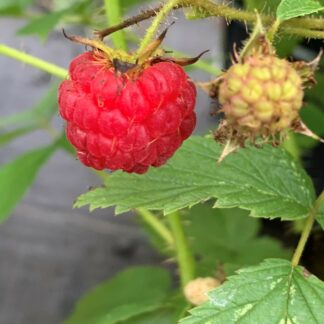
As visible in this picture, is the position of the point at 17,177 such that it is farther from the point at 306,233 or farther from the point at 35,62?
the point at 306,233

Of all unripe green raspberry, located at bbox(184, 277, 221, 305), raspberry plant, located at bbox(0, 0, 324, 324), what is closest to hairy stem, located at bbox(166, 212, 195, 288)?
raspberry plant, located at bbox(0, 0, 324, 324)

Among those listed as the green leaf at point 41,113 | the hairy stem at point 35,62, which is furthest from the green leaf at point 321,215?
the green leaf at point 41,113

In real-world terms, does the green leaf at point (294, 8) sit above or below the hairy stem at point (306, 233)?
above

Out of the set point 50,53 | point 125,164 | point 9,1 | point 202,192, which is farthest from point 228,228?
point 50,53

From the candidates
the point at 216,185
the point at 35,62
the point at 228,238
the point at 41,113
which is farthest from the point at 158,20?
the point at 41,113

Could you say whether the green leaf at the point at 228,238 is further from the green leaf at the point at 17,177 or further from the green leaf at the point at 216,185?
the green leaf at the point at 216,185

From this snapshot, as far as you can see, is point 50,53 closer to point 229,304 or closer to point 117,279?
point 117,279

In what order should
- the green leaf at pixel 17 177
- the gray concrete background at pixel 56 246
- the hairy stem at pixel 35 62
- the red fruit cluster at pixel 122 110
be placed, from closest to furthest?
the red fruit cluster at pixel 122 110
the hairy stem at pixel 35 62
the green leaf at pixel 17 177
the gray concrete background at pixel 56 246

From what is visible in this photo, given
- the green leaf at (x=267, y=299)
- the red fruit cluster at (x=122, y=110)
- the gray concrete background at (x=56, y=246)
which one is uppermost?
the red fruit cluster at (x=122, y=110)
